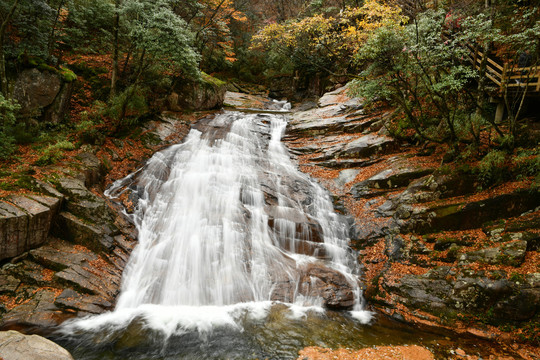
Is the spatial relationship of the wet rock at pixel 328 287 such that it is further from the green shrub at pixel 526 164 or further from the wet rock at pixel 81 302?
the green shrub at pixel 526 164

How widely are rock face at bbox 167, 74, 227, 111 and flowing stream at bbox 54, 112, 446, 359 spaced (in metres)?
4.89

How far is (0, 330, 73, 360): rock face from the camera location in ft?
12.1

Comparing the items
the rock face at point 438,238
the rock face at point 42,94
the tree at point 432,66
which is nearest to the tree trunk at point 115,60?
the rock face at point 42,94

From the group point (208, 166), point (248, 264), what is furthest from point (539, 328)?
point (208, 166)

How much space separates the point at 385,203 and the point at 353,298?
401 centimetres

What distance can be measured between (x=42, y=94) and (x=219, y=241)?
352 inches

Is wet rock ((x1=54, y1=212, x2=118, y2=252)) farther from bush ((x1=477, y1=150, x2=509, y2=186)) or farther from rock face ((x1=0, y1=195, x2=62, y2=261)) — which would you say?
bush ((x1=477, y1=150, x2=509, y2=186))

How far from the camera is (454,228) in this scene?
7770 mm

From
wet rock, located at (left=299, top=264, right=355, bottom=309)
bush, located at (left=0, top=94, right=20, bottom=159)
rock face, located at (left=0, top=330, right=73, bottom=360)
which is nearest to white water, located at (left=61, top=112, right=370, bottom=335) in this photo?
wet rock, located at (left=299, top=264, right=355, bottom=309)

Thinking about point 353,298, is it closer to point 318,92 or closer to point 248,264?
point 248,264

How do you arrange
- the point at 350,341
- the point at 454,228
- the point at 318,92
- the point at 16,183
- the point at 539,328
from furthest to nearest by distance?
the point at 318,92 < the point at 454,228 < the point at 16,183 < the point at 350,341 < the point at 539,328

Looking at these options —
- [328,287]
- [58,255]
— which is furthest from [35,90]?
[328,287]

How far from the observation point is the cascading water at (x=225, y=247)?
6763 millimetres

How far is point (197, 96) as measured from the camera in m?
16.9
